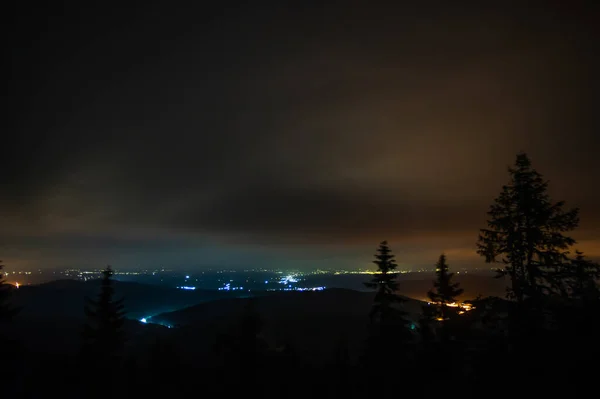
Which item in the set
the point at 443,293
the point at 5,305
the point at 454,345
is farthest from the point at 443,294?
the point at 5,305

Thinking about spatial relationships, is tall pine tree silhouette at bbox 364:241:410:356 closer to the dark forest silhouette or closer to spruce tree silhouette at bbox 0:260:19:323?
the dark forest silhouette

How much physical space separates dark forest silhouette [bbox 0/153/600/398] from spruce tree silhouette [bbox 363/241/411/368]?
70 mm

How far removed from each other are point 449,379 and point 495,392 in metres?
5.10

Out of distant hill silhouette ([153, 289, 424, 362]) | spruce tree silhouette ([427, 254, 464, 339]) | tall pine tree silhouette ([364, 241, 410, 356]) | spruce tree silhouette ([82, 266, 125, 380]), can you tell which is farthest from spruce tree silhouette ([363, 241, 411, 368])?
distant hill silhouette ([153, 289, 424, 362])

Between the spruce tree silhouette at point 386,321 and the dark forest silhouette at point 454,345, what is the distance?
7 centimetres

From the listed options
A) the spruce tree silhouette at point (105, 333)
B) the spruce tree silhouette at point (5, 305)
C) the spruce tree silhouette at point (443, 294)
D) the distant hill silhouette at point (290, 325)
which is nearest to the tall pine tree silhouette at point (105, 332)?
the spruce tree silhouette at point (105, 333)

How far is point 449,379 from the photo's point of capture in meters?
17.0

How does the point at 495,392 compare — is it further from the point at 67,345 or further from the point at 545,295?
the point at 67,345

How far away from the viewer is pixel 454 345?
25.0 m

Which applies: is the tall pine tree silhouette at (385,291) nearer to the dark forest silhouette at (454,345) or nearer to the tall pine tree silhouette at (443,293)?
the dark forest silhouette at (454,345)

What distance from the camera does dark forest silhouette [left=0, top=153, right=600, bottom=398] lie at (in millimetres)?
11992

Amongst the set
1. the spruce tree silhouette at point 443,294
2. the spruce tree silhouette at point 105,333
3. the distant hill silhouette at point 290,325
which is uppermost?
the spruce tree silhouette at point 443,294

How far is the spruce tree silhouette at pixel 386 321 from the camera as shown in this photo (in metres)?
25.4

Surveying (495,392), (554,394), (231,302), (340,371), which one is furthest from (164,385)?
(231,302)
